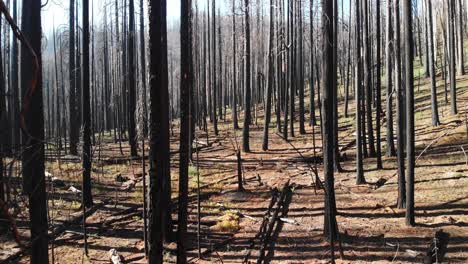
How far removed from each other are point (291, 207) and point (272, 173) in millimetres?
4990

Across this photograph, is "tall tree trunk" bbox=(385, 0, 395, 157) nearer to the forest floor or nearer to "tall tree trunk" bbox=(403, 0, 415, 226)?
the forest floor

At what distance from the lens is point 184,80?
29.6 ft

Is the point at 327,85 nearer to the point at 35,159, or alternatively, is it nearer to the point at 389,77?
the point at 35,159

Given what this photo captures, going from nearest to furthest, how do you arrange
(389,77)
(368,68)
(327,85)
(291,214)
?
1. (327,85)
2. (291,214)
3. (389,77)
4. (368,68)

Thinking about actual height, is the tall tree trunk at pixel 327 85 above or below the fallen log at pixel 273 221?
above

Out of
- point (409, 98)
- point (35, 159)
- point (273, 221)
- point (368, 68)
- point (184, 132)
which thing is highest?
point (368, 68)

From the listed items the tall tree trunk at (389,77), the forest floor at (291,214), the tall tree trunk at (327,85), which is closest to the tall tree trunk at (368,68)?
the tall tree trunk at (389,77)

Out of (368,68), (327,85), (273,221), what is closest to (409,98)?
(327,85)

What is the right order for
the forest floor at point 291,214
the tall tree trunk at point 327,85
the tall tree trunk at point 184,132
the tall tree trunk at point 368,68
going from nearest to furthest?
1. the tall tree trunk at point 184,132
2. the forest floor at point 291,214
3. the tall tree trunk at point 327,85
4. the tall tree trunk at point 368,68

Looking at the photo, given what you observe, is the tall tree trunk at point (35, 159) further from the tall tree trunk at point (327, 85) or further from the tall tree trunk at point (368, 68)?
the tall tree trunk at point (368, 68)

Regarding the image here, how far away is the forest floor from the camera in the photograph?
31.7 feet

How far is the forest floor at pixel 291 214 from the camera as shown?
381 inches

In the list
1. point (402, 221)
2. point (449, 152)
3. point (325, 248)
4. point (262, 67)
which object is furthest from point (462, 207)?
point (262, 67)

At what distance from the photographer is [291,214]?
12406 millimetres
